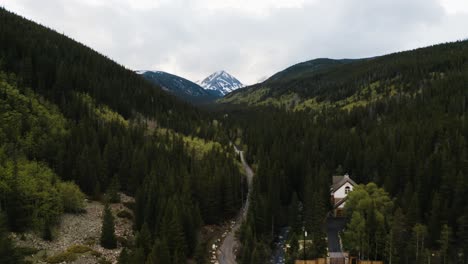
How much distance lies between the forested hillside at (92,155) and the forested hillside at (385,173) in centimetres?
1059

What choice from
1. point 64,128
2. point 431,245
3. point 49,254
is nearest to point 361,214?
point 431,245

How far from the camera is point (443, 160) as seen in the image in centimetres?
7475

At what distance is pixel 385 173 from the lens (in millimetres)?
82438

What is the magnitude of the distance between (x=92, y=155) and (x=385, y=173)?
62.2m

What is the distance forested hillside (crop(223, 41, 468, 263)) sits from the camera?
5497 cm

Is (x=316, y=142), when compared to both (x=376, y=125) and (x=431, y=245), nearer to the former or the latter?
(x=376, y=125)

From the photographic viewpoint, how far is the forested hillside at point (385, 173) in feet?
180

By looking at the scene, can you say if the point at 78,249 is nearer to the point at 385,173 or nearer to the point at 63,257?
the point at 63,257

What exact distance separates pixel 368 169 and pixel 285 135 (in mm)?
42301

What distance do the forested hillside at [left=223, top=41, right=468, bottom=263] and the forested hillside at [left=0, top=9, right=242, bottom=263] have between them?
10587 millimetres

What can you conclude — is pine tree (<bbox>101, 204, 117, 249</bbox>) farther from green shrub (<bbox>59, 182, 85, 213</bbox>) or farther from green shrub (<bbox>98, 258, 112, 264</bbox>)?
green shrub (<bbox>59, 182, 85, 213</bbox>)

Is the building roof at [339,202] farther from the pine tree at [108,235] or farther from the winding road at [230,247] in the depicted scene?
the pine tree at [108,235]

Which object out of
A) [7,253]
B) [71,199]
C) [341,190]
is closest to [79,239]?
[71,199]

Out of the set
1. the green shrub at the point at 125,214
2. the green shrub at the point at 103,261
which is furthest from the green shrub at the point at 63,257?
the green shrub at the point at 125,214
